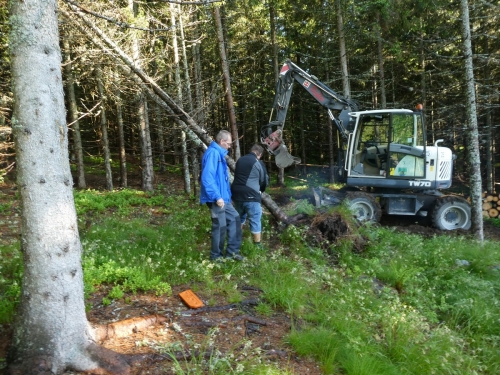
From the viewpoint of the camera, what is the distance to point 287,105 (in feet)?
33.8

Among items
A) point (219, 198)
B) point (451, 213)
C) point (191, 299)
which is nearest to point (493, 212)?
point (451, 213)

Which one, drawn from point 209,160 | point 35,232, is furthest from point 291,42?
point 35,232

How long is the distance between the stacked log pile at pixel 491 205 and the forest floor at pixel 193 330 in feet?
45.7

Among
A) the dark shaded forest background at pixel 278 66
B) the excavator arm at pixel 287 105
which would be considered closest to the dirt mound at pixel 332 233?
the excavator arm at pixel 287 105

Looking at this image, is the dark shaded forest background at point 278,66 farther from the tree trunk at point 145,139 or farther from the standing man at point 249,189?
the standing man at point 249,189

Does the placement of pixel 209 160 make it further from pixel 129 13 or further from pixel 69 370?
pixel 129 13

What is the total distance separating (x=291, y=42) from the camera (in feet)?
64.2

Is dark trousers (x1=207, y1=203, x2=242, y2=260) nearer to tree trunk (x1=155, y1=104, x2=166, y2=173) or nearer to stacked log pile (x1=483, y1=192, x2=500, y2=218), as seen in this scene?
tree trunk (x1=155, y1=104, x2=166, y2=173)

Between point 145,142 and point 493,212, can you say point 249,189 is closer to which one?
point 145,142

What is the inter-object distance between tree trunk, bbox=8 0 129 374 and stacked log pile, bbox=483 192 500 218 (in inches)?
631

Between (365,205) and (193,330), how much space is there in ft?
25.6

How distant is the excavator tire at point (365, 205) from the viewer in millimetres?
10219

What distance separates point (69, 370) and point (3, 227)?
601 cm

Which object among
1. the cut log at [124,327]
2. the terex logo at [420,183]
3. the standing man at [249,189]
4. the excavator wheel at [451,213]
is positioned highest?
the standing man at [249,189]
